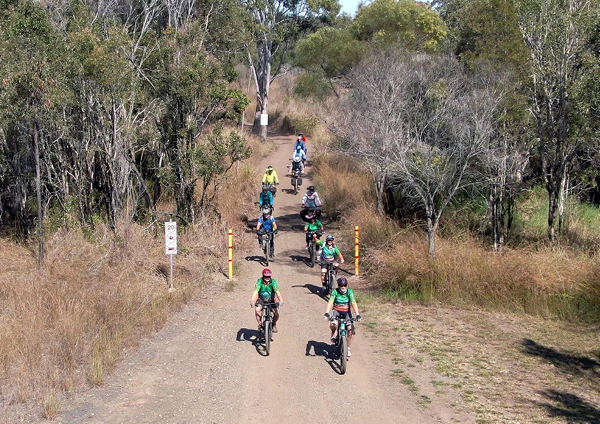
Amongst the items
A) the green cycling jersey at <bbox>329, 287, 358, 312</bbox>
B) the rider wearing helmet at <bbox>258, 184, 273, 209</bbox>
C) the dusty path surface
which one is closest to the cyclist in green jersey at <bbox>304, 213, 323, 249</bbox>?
the rider wearing helmet at <bbox>258, 184, 273, 209</bbox>

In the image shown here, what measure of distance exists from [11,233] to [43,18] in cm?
663

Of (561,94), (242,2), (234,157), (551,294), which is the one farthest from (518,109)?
(242,2)

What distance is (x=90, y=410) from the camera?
8.44 m

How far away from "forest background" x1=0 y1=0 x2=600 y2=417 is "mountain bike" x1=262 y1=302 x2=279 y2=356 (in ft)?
8.00

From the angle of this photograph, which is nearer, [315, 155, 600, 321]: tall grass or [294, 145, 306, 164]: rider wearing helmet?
[315, 155, 600, 321]: tall grass

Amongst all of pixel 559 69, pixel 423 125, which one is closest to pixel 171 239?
pixel 423 125

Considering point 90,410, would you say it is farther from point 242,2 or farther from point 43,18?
point 242,2

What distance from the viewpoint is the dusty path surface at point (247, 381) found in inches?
332

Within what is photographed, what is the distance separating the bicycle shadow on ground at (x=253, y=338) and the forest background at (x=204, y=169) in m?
1.66

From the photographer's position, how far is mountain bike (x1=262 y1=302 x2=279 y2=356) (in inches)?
419

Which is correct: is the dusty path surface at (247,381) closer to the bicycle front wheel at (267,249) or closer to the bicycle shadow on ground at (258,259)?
the bicycle front wheel at (267,249)

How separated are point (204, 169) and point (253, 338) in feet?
21.0

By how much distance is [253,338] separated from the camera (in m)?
11.6

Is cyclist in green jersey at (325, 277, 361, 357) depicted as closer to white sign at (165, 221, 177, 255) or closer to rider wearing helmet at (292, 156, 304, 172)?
white sign at (165, 221, 177, 255)
